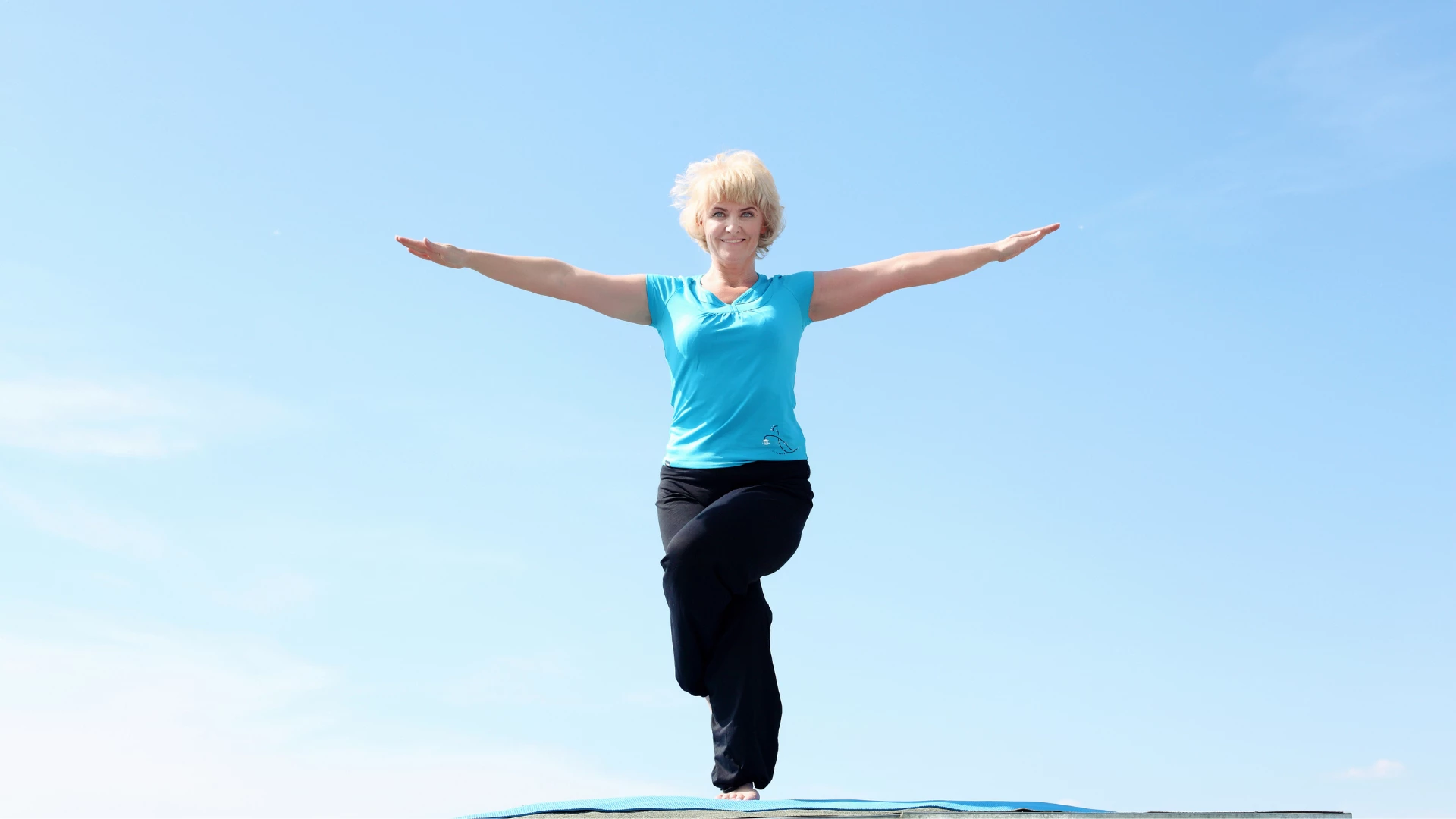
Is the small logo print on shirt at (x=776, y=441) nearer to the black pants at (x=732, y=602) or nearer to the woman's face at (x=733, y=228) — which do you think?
the black pants at (x=732, y=602)

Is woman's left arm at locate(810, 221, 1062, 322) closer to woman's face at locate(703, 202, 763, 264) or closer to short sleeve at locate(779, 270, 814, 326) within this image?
short sleeve at locate(779, 270, 814, 326)

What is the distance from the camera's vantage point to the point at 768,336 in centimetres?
615

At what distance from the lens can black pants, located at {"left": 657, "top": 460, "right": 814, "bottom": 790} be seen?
5801 millimetres

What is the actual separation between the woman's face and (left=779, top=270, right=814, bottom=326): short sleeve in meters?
0.24

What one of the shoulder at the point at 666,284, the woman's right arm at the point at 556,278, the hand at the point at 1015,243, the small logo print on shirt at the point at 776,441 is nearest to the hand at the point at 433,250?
the woman's right arm at the point at 556,278

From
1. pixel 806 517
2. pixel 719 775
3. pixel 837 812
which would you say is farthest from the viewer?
pixel 806 517

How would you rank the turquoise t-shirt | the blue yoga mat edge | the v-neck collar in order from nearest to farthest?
the blue yoga mat edge
the turquoise t-shirt
the v-neck collar

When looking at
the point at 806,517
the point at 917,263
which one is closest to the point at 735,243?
the point at 917,263

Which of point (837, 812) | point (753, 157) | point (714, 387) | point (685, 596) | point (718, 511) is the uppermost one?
point (753, 157)

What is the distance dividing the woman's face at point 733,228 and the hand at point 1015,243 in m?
1.27

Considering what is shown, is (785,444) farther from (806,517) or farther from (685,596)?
(685,596)

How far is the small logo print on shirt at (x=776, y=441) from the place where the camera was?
610 centimetres

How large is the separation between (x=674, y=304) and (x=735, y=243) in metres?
0.43

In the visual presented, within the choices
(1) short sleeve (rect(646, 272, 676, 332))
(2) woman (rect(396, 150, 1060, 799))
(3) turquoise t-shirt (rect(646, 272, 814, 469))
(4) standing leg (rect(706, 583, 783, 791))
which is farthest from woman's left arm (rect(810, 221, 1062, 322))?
(4) standing leg (rect(706, 583, 783, 791))
